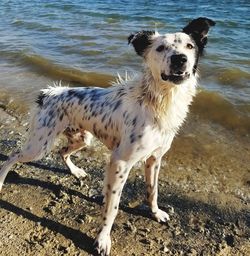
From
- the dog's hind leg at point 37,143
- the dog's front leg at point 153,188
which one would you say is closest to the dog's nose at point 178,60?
the dog's front leg at point 153,188

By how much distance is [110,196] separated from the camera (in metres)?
4.22

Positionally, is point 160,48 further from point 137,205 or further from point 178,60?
point 137,205

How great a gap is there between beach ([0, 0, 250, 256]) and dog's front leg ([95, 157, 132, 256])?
172 millimetres

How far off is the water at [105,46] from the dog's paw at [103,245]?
3.49m

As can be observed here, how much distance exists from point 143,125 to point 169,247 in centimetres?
134

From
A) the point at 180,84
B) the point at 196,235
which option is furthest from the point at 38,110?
the point at 196,235

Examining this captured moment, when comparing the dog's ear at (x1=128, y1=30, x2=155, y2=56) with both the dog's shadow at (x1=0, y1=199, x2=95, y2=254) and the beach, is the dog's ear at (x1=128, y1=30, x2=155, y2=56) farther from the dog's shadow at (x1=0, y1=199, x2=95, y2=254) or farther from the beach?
the dog's shadow at (x1=0, y1=199, x2=95, y2=254)

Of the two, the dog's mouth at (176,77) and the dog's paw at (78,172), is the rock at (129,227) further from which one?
the dog's mouth at (176,77)

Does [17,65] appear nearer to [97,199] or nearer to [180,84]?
[97,199]

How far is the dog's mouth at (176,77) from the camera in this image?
3.76m

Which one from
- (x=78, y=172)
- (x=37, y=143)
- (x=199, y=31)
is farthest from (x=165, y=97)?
(x=78, y=172)

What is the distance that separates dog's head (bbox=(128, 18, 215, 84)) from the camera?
3734 millimetres

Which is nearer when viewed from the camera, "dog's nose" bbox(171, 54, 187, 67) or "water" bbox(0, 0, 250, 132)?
"dog's nose" bbox(171, 54, 187, 67)

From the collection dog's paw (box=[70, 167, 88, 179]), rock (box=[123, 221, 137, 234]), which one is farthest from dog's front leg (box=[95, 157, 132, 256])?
dog's paw (box=[70, 167, 88, 179])
